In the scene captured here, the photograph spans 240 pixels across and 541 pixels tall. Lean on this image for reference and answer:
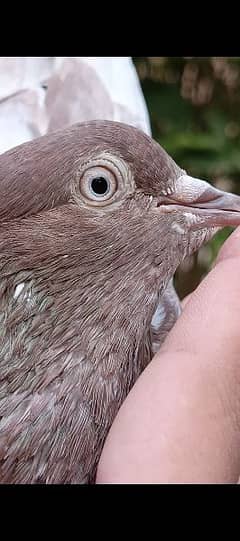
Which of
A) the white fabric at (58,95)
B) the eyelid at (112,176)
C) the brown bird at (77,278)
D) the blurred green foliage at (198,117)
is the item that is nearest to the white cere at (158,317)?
the brown bird at (77,278)

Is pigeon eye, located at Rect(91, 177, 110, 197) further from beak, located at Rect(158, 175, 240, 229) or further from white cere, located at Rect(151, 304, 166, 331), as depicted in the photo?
white cere, located at Rect(151, 304, 166, 331)

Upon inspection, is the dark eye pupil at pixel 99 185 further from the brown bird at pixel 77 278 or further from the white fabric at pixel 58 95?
the white fabric at pixel 58 95

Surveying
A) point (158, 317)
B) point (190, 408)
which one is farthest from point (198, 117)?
point (190, 408)

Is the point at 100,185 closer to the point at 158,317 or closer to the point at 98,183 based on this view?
the point at 98,183

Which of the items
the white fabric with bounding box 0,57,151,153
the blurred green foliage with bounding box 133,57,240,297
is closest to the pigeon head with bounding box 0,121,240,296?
the white fabric with bounding box 0,57,151,153
